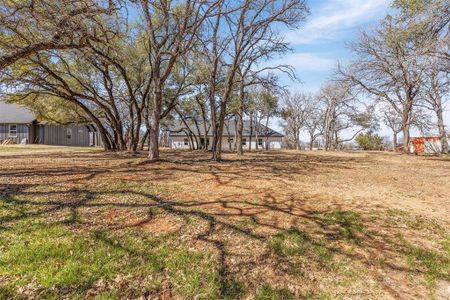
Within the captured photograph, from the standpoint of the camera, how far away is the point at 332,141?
44031 mm

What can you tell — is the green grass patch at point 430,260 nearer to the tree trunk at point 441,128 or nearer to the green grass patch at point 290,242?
the green grass patch at point 290,242

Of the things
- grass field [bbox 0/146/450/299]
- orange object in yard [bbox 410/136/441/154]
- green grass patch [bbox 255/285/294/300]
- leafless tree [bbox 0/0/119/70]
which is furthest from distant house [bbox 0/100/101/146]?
orange object in yard [bbox 410/136/441/154]

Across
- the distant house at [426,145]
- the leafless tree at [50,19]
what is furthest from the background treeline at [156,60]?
the distant house at [426,145]

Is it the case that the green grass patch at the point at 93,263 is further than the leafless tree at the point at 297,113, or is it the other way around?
the leafless tree at the point at 297,113

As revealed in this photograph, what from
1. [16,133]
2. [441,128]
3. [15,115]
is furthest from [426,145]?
[15,115]

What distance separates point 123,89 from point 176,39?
10696mm

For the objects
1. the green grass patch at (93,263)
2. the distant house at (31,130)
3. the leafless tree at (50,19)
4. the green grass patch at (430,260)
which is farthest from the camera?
the distant house at (31,130)

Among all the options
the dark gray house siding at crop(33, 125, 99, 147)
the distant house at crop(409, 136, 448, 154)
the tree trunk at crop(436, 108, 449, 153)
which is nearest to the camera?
the tree trunk at crop(436, 108, 449, 153)

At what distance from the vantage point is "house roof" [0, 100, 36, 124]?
2791 centimetres

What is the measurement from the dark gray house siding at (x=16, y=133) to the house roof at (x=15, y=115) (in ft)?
1.51

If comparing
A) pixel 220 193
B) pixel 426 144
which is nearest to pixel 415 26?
pixel 220 193

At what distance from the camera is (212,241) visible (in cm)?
399

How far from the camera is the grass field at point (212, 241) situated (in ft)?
10.2

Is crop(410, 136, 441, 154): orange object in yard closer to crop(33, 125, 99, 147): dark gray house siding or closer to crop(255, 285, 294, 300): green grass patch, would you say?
crop(255, 285, 294, 300): green grass patch
